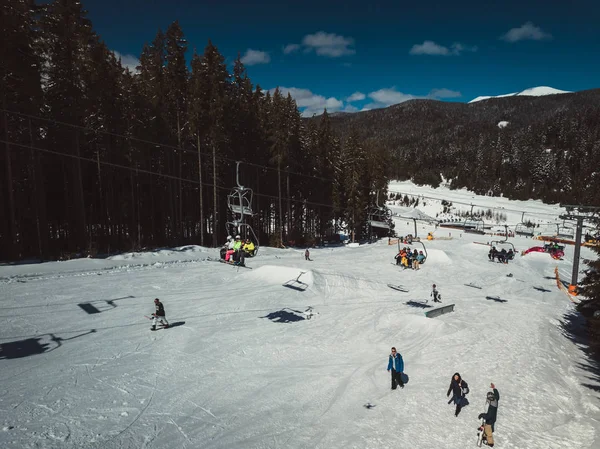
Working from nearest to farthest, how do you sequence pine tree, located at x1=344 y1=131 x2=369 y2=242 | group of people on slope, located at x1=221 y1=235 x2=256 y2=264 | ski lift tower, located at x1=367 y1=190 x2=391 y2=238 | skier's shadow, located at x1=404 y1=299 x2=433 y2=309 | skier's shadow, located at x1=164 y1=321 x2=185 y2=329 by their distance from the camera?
1. skier's shadow, located at x1=164 y1=321 x2=185 y2=329
2. group of people on slope, located at x1=221 y1=235 x2=256 y2=264
3. skier's shadow, located at x1=404 y1=299 x2=433 y2=309
4. pine tree, located at x1=344 y1=131 x2=369 y2=242
5. ski lift tower, located at x1=367 y1=190 x2=391 y2=238

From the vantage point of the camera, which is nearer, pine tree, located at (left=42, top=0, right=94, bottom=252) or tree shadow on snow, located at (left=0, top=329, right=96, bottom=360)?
tree shadow on snow, located at (left=0, top=329, right=96, bottom=360)

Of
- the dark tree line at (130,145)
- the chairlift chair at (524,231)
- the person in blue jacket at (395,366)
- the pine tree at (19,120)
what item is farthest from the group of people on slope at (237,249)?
the chairlift chair at (524,231)

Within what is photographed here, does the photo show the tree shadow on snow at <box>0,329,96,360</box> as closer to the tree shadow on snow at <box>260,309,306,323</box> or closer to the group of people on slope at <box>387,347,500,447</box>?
the tree shadow on snow at <box>260,309,306,323</box>

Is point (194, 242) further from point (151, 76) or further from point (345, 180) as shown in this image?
point (345, 180)

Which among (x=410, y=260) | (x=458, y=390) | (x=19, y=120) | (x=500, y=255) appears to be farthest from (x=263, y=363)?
(x=500, y=255)

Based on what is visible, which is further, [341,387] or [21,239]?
[21,239]

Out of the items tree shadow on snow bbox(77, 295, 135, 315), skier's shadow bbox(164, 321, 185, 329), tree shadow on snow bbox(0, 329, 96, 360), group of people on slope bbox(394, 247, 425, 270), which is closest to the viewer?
tree shadow on snow bbox(0, 329, 96, 360)

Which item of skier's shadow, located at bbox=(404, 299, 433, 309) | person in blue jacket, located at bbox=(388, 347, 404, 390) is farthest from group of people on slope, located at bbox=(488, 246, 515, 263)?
person in blue jacket, located at bbox=(388, 347, 404, 390)

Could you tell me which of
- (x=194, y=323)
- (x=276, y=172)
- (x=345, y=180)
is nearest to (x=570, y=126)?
(x=345, y=180)
